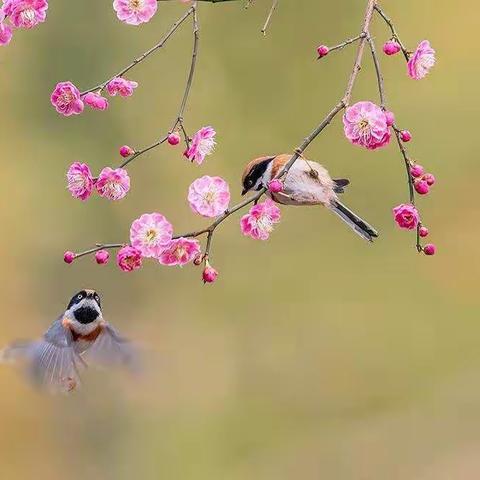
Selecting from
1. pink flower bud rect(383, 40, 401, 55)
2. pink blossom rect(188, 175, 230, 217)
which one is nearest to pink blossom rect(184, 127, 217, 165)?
pink blossom rect(188, 175, 230, 217)

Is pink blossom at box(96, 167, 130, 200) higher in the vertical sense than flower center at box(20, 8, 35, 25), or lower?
lower

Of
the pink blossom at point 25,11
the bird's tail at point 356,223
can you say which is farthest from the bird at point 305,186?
the pink blossom at point 25,11

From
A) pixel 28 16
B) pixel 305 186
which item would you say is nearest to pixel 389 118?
pixel 305 186

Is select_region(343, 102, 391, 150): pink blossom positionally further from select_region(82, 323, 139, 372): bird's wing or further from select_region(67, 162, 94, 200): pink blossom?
select_region(82, 323, 139, 372): bird's wing

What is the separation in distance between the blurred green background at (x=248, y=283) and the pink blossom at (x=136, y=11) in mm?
2221

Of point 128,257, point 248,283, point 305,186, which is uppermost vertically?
point 305,186

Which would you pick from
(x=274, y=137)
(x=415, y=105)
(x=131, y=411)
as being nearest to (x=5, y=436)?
(x=131, y=411)

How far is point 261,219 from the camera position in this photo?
3.96 ft

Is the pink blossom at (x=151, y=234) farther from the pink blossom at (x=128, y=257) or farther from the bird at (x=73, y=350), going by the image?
the bird at (x=73, y=350)

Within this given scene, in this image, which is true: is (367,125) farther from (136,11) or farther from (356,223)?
(136,11)

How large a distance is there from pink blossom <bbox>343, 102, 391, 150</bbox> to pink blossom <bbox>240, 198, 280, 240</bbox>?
0.16m

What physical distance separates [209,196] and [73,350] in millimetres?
580

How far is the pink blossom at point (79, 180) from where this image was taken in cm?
124

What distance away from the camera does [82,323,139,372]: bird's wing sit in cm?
160
